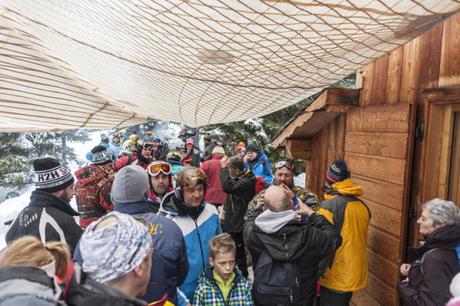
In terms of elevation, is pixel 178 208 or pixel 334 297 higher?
pixel 178 208

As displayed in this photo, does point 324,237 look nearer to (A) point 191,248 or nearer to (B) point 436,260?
(B) point 436,260

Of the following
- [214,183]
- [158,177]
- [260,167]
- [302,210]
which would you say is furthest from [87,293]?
[260,167]

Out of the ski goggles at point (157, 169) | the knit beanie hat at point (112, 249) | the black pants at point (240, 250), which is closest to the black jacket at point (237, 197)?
the black pants at point (240, 250)

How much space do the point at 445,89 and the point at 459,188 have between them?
0.77 meters

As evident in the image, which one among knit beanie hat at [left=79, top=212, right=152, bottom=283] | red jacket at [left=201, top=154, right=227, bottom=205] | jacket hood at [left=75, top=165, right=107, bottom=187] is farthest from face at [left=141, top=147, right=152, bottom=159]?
knit beanie hat at [left=79, top=212, right=152, bottom=283]

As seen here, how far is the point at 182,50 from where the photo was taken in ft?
7.02

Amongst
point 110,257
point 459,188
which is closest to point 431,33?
point 459,188

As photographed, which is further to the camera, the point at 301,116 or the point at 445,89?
the point at 301,116

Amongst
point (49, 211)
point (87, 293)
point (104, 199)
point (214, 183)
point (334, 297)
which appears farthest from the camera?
point (214, 183)

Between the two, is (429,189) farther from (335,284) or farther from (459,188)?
(335,284)

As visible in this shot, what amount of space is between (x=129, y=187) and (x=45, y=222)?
2.28ft

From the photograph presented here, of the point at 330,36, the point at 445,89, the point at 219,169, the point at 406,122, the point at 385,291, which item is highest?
the point at 330,36

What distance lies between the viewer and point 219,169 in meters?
4.97

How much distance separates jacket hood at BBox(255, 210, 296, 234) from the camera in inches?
86.7
